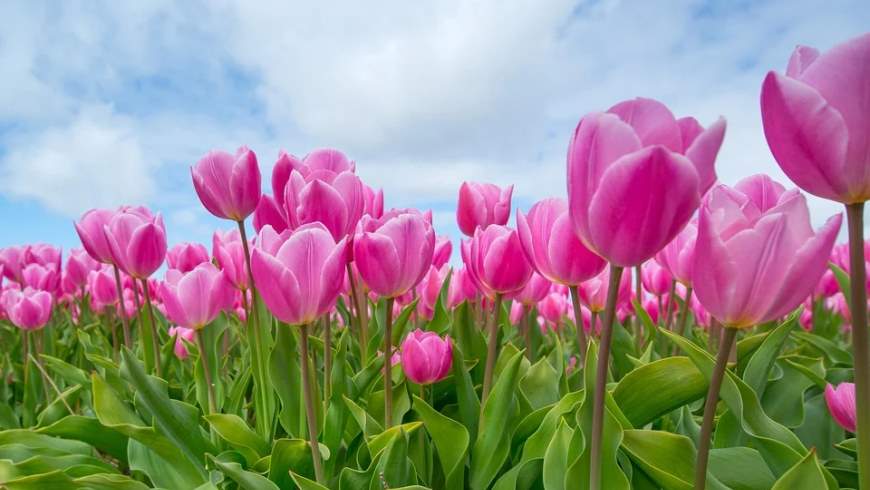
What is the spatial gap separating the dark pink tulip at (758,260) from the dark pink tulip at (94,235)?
5.90ft

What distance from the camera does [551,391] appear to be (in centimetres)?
187

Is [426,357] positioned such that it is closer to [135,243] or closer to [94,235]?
[135,243]

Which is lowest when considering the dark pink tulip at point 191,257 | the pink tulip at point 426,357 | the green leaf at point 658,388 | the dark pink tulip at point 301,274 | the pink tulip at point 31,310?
the green leaf at point 658,388

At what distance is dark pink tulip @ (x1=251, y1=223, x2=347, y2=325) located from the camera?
3.91 ft

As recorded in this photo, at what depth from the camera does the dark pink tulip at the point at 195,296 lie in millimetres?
1899

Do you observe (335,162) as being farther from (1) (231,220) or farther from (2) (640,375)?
(2) (640,375)

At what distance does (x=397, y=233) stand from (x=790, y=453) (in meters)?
0.88

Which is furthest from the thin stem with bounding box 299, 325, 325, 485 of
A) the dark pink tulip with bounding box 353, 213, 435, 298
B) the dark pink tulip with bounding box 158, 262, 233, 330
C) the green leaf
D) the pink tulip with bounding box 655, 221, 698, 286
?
the pink tulip with bounding box 655, 221, 698, 286

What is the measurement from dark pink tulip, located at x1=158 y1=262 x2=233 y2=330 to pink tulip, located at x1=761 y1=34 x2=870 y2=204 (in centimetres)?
157

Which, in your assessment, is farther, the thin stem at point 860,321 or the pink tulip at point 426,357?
the pink tulip at point 426,357

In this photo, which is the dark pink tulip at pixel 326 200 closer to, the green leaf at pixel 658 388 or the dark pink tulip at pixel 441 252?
the green leaf at pixel 658 388

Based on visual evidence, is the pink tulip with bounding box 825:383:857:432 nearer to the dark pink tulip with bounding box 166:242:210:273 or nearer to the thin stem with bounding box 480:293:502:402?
the thin stem with bounding box 480:293:502:402

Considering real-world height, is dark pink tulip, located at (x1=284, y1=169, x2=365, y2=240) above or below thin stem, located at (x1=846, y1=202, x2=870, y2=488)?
above

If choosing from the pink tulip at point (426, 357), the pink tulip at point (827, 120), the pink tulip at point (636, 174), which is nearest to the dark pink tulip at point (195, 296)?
the pink tulip at point (426, 357)
